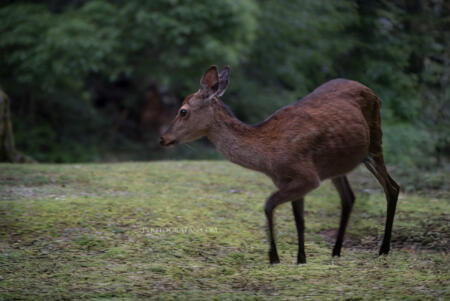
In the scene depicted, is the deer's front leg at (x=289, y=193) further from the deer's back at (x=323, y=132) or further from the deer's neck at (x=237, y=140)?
the deer's neck at (x=237, y=140)

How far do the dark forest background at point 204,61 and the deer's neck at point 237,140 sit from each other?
5187 millimetres

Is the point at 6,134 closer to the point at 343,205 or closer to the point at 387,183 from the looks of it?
the point at 343,205

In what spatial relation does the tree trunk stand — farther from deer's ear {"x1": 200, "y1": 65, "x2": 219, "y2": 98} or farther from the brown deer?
deer's ear {"x1": 200, "y1": 65, "x2": 219, "y2": 98}

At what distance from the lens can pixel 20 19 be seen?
40.1 feet

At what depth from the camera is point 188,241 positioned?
5223mm

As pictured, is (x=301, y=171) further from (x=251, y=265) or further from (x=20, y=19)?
(x=20, y=19)

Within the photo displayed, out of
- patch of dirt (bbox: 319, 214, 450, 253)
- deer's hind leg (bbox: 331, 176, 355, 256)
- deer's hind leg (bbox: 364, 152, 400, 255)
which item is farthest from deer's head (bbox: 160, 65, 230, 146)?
patch of dirt (bbox: 319, 214, 450, 253)

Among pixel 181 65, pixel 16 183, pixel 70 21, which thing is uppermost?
pixel 70 21

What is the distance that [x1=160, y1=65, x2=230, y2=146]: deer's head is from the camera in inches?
203

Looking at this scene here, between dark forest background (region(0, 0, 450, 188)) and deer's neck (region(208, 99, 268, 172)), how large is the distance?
17.0ft

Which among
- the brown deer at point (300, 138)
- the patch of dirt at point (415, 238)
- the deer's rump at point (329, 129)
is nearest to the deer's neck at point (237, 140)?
the brown deer at point (300, 138)

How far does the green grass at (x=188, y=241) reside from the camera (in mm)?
3902

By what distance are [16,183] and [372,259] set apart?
14.2ft

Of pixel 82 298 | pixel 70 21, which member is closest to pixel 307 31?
pixel 70 21
